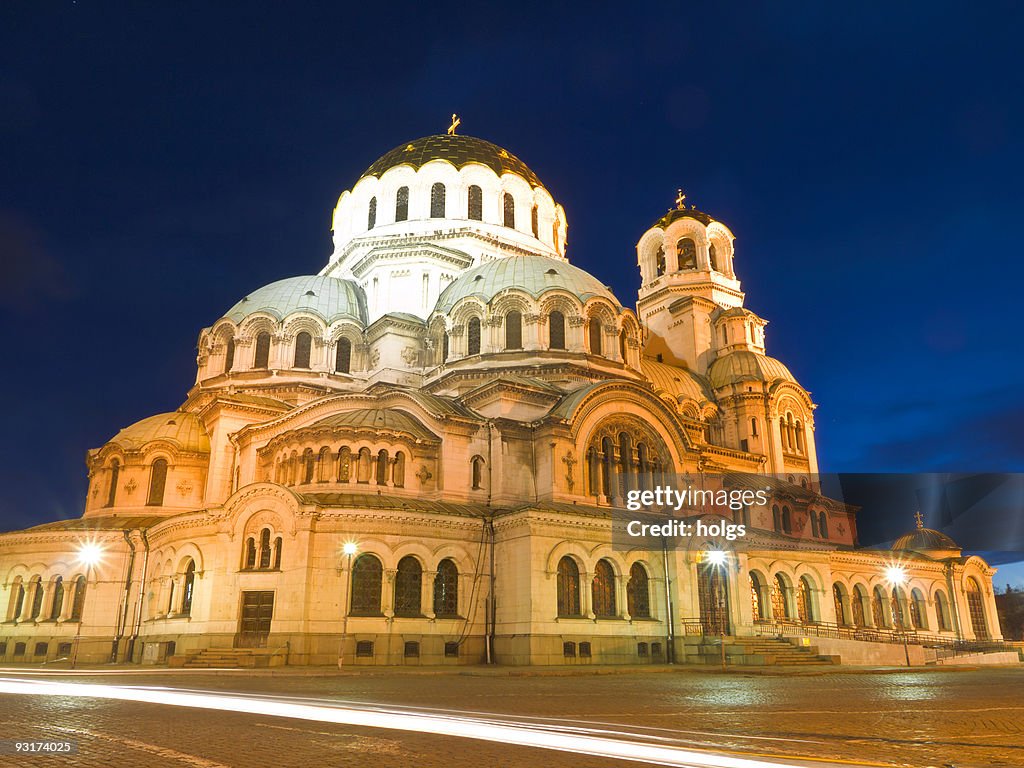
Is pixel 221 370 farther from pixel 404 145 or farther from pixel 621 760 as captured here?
pixel 621 760

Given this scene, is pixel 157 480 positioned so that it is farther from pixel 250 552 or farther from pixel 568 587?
pixel 568 587

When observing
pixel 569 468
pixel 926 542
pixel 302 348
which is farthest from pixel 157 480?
pixel 926 542

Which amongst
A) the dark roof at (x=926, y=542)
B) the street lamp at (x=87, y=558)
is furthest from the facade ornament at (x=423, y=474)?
the dark roof at (x=926, y=542)

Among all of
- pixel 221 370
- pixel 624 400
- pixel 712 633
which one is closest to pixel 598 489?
pixel 624 400

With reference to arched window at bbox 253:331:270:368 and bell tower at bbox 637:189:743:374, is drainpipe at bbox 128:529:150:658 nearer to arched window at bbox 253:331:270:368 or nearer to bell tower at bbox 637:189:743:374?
arched window at bbox 253:331:270:368

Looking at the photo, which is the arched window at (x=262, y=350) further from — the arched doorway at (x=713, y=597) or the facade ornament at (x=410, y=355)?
the arched doorway at (x=713, y=597)

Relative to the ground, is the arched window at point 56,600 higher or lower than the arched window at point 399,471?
lower

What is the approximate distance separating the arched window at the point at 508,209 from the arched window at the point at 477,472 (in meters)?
19.7

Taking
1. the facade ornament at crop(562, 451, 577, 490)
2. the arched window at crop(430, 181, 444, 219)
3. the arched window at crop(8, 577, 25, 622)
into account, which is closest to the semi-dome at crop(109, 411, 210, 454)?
the arched window at crop(8, 577, 25, 622)

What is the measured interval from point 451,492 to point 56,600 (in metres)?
16.1

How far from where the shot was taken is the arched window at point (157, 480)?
36.2m

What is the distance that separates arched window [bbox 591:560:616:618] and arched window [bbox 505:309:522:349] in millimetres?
11699

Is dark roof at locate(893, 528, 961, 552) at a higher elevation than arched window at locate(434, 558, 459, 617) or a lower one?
higher

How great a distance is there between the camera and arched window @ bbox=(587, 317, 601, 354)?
3853 cm
